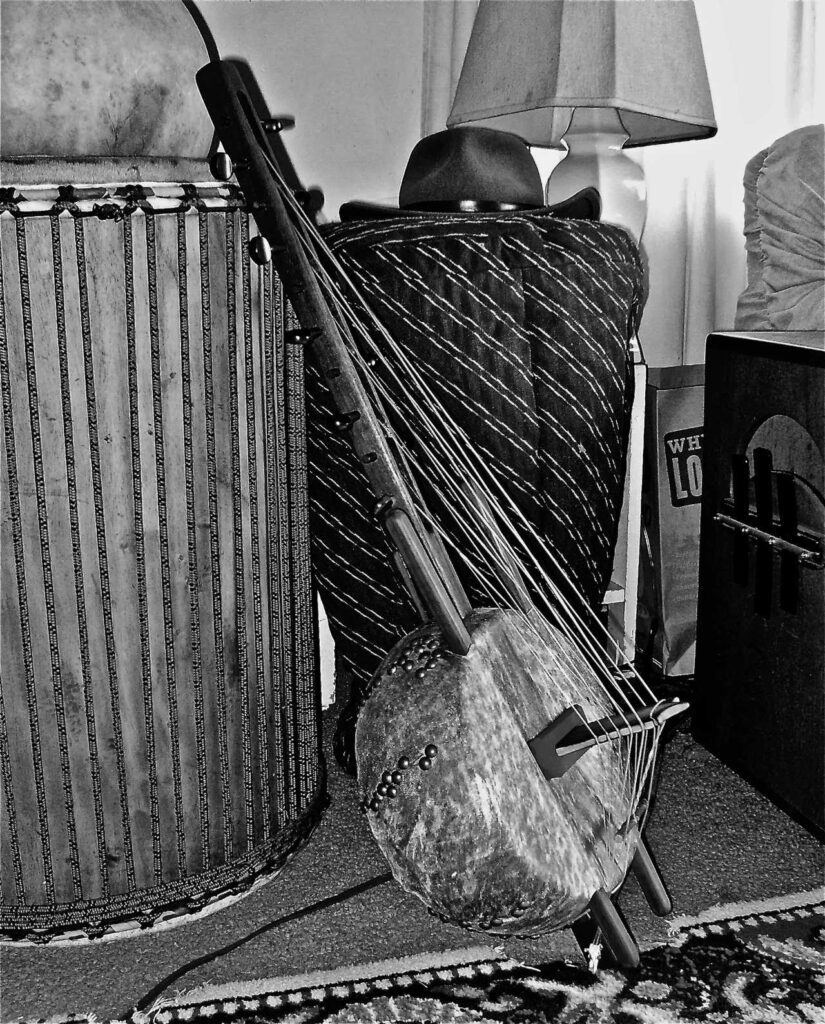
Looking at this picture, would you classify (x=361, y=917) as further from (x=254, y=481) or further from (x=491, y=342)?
(x=491, y=342)

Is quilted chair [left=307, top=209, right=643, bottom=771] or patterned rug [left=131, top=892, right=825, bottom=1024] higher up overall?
quilted chair [left=307, top=209, right=643, bottom=771]

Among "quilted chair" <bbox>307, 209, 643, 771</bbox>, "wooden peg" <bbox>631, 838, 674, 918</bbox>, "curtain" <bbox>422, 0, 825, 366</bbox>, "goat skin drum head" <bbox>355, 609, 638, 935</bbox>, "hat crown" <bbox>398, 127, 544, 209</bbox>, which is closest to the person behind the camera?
"goat skin drum head" <bbox>355, 609, 638, 935</bbox>

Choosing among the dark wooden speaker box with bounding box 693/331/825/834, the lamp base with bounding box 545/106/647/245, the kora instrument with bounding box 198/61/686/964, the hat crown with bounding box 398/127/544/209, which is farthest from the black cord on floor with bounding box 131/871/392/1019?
the lamp base with bounding box 545/106/647/245

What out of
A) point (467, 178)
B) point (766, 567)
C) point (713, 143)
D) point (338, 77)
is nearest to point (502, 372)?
point (467, 178)

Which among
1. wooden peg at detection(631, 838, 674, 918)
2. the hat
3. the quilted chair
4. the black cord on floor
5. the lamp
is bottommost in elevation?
the black cord on floor

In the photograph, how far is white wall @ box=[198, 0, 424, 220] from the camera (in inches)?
61.3

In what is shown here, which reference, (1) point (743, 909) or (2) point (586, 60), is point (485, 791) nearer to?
(1) point (743, 909)

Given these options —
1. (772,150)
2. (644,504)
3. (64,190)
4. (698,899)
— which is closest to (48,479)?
(64,190)

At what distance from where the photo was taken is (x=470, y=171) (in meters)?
1.21

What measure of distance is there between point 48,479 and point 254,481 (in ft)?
0.69

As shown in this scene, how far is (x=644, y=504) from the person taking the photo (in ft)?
5.33

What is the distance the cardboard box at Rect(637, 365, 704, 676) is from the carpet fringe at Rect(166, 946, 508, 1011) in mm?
748

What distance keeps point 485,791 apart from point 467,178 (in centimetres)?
74

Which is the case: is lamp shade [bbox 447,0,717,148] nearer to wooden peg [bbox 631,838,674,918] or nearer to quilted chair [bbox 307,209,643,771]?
quilted chair [bbox 307,209,643,771]
